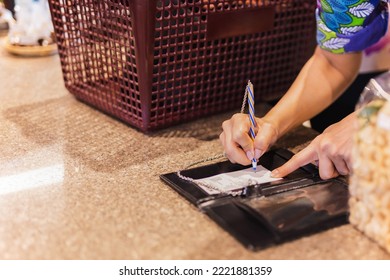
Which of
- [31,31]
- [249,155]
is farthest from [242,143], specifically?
[31,31]

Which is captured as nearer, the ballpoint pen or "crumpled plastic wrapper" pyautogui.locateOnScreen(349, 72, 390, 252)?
"crumpled plastic wrapper" pyautogui.locateOnScreen(349, 72, 390, 252)

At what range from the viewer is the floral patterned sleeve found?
3.36 feet

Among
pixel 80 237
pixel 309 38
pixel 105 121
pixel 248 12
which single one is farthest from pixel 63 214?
pixel 309 38

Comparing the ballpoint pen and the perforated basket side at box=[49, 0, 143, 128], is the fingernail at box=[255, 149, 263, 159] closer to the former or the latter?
the ballpoint pen

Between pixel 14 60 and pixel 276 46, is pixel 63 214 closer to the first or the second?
pixel 276 46

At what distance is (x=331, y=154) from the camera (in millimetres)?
899

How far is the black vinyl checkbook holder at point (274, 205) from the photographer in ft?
2.55

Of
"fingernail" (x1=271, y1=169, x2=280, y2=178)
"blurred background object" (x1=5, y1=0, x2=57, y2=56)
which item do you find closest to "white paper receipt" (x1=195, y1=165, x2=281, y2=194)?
"fingernail" (x1=271, y1=169, x2=280, y2=178)

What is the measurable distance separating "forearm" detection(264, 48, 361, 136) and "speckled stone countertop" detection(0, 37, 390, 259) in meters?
0.07

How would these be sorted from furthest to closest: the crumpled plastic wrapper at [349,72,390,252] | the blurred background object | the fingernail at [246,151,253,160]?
1. the blurred background object
2. the fingernail at [246,151,253,160]
3. the crumpled plastic wrapper at [349,72,390,252]

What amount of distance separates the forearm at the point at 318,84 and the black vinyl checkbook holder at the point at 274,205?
189 mm

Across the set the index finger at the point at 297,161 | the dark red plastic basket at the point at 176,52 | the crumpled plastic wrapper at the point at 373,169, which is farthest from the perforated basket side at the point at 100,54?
the crumpled plastic wrapper at the point at 373,169

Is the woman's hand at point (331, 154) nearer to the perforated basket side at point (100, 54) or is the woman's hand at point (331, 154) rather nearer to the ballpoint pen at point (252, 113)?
the ballpoint pen at point (252, 113)
